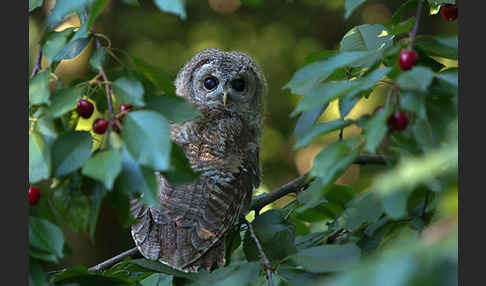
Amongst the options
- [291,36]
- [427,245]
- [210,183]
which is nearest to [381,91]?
[291,36]

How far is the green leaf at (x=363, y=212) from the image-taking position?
1795 millimetres

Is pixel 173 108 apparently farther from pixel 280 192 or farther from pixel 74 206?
pixel 280 192

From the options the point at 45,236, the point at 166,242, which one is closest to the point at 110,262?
the point at 166,242

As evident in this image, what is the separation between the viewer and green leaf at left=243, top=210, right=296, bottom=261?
6.84ft

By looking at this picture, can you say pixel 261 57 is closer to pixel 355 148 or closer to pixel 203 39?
pixel 203 39

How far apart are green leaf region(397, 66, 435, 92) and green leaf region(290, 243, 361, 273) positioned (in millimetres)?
539

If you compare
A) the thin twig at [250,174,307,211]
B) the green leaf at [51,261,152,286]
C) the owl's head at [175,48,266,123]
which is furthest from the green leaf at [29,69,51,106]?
the owl's head at [175,48,266,123]

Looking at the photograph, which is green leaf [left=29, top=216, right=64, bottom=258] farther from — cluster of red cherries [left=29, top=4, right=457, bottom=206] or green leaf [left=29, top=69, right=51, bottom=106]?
green leaf [left=29, top=69, right=51, bottom=106]

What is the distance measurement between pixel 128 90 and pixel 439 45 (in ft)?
3.13

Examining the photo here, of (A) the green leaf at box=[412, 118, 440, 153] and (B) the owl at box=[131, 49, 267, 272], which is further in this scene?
(B) the owl at box=[131, 49, 267, 272]

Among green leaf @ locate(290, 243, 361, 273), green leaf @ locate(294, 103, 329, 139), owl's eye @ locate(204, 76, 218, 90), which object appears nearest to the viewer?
green leaf @ locate(290, 243, 361, 273)

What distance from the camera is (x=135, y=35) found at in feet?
23.2

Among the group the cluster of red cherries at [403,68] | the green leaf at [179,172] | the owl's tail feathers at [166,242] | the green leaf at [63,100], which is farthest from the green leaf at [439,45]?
the owl's tail feathers at [166,242]

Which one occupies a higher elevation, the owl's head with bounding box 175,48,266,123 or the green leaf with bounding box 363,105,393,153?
the green leaf with bounding box 363,105,393,153
